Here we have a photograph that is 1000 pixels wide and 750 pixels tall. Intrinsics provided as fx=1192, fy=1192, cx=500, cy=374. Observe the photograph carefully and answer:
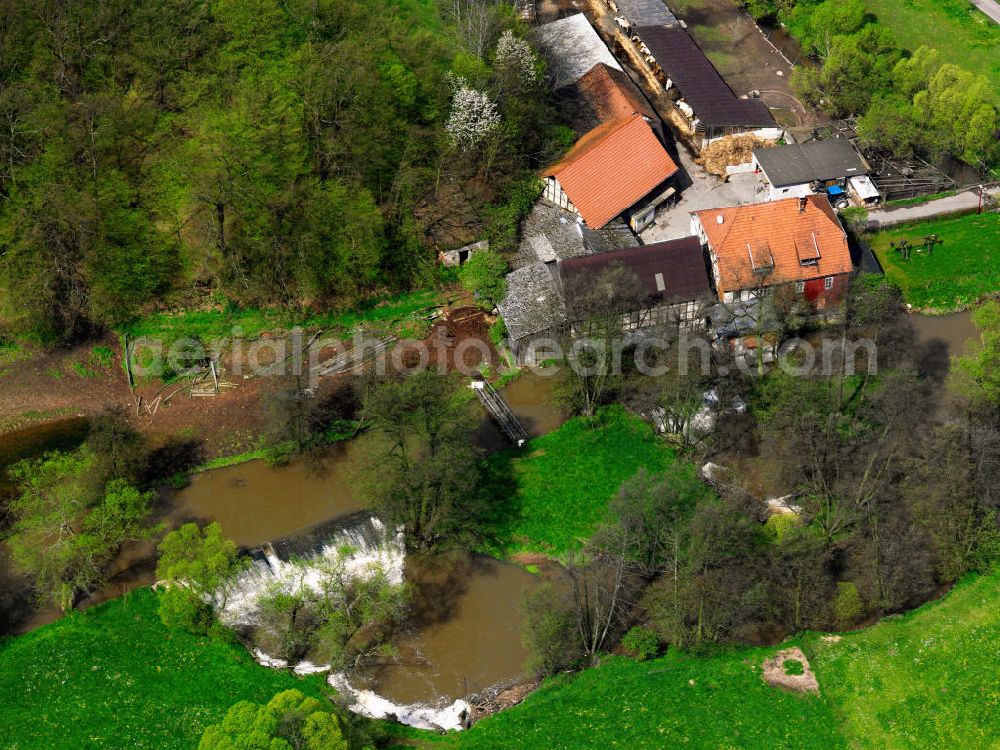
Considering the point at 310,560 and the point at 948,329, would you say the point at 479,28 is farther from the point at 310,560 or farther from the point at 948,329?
the point at 310,560

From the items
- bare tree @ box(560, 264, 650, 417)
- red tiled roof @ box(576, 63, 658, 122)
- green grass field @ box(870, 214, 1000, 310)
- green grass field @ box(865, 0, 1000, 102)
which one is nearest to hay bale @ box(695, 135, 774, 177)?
red tiled roof @ box(576, 63, 658, 122)

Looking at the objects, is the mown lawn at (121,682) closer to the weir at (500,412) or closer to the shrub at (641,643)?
the shrub at (641,643)

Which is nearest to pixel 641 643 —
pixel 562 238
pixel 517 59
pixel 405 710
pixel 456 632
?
pixel 456 632

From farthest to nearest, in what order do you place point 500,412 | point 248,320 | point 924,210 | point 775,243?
point 924,210 < point 248,320 < point 775,243 < point 500,412

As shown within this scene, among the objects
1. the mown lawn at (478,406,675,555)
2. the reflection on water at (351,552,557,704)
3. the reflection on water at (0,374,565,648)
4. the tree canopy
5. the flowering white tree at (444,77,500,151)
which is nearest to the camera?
the reflection on water at (351,552,557,704)

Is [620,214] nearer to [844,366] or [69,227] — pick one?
[844,366]

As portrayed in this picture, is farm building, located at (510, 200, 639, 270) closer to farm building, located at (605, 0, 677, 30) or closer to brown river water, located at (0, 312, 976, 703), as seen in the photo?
brown river water, located at (0, 312, 976, 703)

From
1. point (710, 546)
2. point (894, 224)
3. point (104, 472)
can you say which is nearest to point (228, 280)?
point (104, 472)
